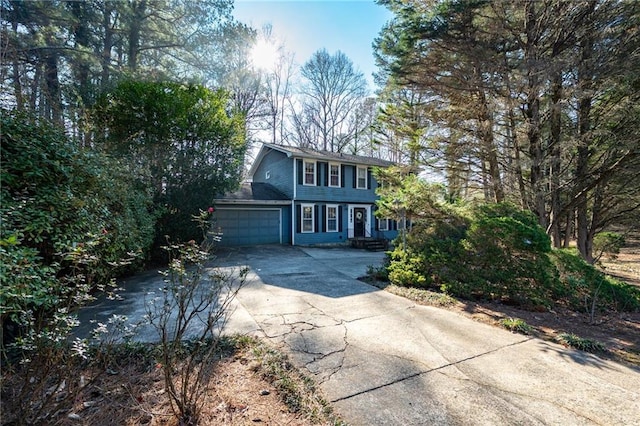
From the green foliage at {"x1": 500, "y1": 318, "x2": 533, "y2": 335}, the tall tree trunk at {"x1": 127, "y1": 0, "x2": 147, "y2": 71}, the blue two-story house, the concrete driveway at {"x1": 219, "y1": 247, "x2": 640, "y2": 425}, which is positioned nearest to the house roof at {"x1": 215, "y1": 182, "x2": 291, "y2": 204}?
the blue two-story house

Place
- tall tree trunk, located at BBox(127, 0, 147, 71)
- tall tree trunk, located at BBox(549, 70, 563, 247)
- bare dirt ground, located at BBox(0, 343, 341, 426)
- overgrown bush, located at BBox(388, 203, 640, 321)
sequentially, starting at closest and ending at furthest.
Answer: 1. bare dirt ground, located at BBox(0, 343, 341, 426)
2. overgrown bush, located at BBox(388, 203, 640, 321)
3. tall tree trunk, located at BBox(549, 70, 563, 247)
4. tall tree trunk, located at BBox(127, 0, 147, 71)

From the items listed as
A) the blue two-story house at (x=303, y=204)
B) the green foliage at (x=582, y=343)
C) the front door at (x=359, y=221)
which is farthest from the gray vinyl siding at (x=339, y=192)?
the green foliage at (x=582, y=343)

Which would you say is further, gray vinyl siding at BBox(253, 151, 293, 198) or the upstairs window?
the upstairs window

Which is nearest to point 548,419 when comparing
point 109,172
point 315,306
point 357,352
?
point 357,352

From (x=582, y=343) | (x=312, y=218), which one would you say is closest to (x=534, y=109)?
(x=582, y=343)

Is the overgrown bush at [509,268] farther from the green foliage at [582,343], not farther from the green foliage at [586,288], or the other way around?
the green foliage at [582,343]

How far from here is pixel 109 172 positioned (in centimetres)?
538

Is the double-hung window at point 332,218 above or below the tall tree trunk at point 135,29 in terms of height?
below

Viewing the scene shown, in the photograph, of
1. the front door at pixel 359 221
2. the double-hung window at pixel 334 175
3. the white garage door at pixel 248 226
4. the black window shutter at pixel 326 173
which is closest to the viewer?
the white garage door at pixel 248 226

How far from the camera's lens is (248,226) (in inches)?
566

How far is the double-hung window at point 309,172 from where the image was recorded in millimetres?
15039

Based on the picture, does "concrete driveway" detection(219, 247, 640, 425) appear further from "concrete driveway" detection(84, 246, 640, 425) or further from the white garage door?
the white garage door

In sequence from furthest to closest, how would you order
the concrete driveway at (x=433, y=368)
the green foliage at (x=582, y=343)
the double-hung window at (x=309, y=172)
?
the double-hung window at (x=309, y=172) → the green foliage at (x=582, y=343) → the concrete driveway at (x=433, y=368)

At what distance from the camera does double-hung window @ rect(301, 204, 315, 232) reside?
15.1 meters
